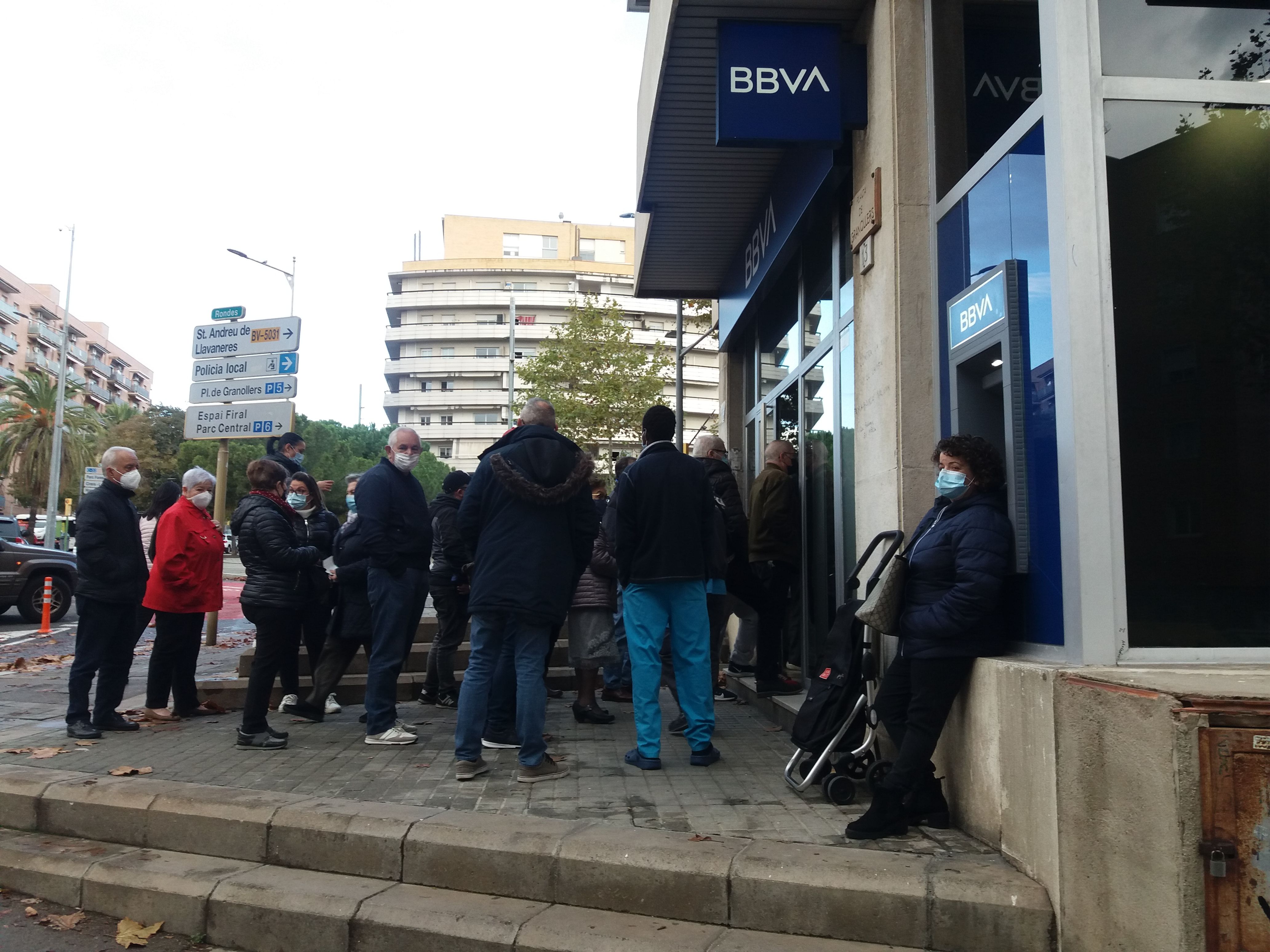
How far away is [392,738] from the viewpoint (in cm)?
618

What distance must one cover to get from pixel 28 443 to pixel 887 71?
56181 mm

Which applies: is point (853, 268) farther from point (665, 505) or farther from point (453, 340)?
point (453, 340)

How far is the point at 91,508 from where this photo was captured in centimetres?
662

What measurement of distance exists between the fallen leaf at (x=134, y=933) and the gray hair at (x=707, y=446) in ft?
15.2

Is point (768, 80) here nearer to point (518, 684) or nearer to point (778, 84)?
point (778, 84)

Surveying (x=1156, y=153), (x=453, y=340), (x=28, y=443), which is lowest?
(x=1156, y=153)

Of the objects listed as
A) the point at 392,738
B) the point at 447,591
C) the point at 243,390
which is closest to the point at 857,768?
the point at 392,738

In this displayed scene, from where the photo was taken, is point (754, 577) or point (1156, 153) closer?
point (1156, 153)

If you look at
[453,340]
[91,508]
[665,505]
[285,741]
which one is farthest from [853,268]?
[453,340]

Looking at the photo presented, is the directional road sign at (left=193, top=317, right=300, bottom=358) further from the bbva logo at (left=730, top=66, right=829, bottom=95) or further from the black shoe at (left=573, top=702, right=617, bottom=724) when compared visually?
the bbva logo at (left=730, top=66, right=829, bottom=95)

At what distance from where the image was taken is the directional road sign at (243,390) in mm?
11922

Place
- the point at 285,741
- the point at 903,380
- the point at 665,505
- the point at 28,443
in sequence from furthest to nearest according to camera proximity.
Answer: the point at 28,443
the point at 285,741
the point at 665,505
the point at 903,380

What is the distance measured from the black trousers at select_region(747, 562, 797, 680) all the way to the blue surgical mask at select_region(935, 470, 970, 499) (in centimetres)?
290

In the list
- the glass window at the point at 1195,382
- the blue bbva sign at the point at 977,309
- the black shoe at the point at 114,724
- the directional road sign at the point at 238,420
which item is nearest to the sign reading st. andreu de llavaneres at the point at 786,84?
the blue bbva sign at the point at 977,309
